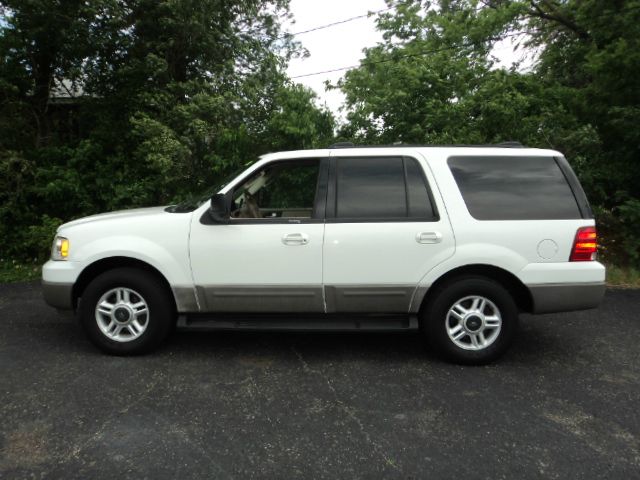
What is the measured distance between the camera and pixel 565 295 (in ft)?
12.5

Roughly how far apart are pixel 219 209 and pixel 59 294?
63.4 inches

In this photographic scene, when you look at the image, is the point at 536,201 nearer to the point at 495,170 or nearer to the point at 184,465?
the point at 495,170

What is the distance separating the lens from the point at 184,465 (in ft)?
8.36

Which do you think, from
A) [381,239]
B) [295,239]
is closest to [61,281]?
[295,239]

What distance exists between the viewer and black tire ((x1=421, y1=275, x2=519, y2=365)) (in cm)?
383

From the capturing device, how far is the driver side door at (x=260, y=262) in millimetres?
3854

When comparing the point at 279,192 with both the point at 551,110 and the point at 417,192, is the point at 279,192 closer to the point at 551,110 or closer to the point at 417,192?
the point at 417,192

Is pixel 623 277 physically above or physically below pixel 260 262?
below

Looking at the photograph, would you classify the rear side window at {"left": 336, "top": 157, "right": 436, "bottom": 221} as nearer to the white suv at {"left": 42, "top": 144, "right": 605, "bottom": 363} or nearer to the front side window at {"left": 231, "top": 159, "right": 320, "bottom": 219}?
the white suv at {"left": 42, "top": 144, "right": 605, "bottom": 363}

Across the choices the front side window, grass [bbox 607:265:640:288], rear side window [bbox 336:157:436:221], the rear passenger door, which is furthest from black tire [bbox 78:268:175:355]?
grass [bbox 607:265:640:288]

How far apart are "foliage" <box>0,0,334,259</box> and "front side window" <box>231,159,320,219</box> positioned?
2.85 meters

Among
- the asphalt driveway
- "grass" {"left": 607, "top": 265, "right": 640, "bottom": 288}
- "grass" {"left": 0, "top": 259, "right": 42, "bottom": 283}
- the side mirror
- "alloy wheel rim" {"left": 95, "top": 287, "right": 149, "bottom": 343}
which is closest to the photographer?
the asphalt driveway

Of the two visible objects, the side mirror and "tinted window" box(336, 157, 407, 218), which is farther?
"tinted window" box(336, 157, 407, 218)

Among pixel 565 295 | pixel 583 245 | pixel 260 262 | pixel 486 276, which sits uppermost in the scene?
pixel 583 245
